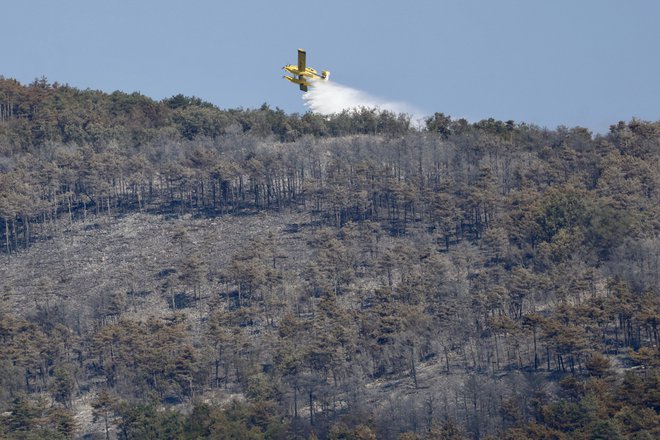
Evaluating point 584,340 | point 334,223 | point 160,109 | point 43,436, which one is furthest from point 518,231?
point 160,109

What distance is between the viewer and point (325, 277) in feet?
415

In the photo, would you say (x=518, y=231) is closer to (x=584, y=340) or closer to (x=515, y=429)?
(x=584, y=340)

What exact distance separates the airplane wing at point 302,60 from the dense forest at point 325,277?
61.5 feet

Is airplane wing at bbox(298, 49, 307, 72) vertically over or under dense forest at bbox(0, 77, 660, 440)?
over

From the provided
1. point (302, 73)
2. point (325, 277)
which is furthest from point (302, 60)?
point (325, 277)

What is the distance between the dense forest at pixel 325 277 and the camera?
350 ft

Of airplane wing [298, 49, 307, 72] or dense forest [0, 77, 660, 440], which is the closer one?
airplane wing [298, 49, 307, 72]

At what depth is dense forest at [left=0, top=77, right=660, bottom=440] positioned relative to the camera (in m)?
107

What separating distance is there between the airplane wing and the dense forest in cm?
1875

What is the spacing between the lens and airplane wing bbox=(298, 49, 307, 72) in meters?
105

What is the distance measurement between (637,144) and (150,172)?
43.3 meters

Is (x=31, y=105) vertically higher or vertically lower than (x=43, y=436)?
higher

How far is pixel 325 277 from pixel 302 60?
2498cm

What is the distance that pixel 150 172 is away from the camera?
493ft
